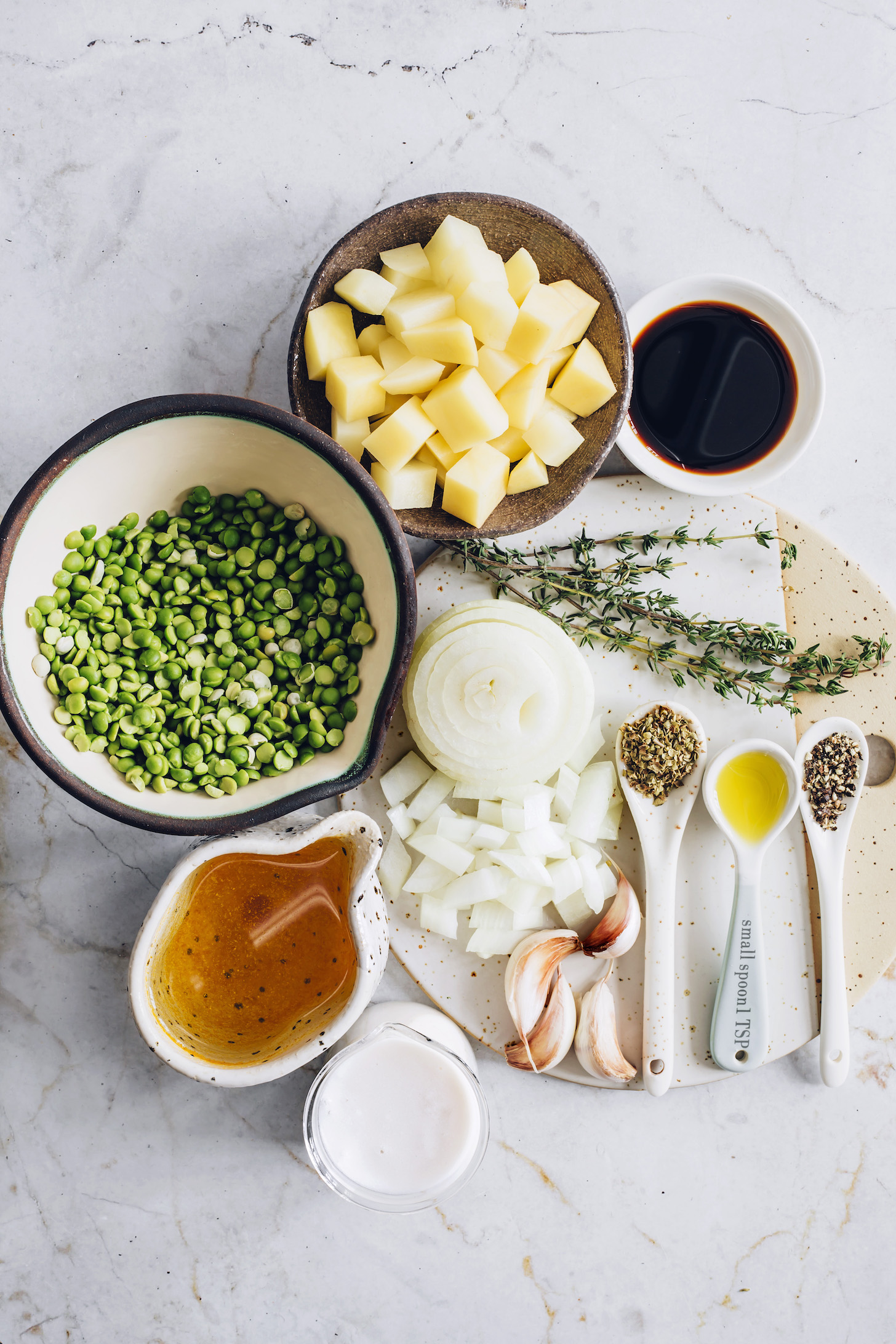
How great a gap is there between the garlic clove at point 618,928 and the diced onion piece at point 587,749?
0.21 metres

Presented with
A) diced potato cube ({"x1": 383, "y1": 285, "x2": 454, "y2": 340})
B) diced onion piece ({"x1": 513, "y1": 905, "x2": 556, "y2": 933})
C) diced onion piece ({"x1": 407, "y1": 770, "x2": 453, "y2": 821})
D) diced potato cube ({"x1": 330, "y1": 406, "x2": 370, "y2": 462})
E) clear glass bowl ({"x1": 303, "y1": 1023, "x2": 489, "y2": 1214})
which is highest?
diced potato cube ({"x1": 383, "y1": 285, "x2": 454, "y2": 340})

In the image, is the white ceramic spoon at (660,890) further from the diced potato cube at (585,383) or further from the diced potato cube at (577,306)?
the diced potato cube at (577,306)

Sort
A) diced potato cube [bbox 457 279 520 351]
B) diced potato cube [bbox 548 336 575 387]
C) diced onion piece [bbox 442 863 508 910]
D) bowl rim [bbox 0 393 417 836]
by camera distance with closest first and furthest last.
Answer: bowl rim [bbox 0 393 417 836], diced potato cube [bbox 457 279 520 351], diced potato cube [bbox 548 336 575 387], diced onion piece [bbox 442 863 508 910]

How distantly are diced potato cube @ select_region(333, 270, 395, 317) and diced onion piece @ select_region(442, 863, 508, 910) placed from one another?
0.94 metres

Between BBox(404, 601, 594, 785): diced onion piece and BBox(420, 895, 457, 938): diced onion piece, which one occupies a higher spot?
BBox(404, 601, 594, 785): diced onion piece

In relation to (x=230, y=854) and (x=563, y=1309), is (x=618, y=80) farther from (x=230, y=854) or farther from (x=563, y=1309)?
(x=563, y=1309)

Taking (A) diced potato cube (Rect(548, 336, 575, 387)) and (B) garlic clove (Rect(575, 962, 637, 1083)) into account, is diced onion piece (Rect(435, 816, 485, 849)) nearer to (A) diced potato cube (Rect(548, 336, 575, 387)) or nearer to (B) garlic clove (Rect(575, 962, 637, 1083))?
(B) garlic clove (Rect(575, 962, 637, 1083))

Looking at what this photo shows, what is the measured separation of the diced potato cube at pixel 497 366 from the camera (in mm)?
1288

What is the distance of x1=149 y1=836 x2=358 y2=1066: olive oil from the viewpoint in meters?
1.28

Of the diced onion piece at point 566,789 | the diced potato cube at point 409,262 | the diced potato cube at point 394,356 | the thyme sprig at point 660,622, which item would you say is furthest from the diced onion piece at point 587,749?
the diced potato cube at point 409,262

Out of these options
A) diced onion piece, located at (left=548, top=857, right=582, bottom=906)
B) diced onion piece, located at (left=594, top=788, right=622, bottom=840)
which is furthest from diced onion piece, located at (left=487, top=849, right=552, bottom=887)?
diced onion piece, located at (left=594, top=788, right=622, bottom=840)

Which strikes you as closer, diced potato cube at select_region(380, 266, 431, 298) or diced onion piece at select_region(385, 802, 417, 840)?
diced potato cube at select_region(380, 266, 431, 298)

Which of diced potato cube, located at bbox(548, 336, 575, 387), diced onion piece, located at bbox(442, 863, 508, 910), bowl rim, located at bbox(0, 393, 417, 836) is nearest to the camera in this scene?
bowl rim, located at bbox(0, 393, 417, 836)

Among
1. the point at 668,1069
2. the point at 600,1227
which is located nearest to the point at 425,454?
the point at 668,1069
